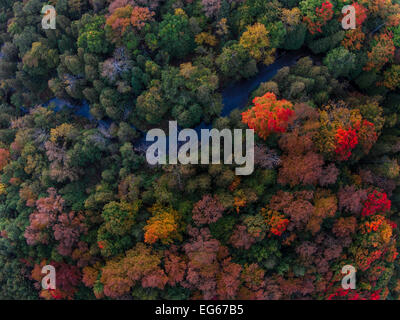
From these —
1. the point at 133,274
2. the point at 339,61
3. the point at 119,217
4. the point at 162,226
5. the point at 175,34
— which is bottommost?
the point at 133,274

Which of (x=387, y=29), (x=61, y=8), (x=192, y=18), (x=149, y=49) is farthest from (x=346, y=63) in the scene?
(x=61, y=8)

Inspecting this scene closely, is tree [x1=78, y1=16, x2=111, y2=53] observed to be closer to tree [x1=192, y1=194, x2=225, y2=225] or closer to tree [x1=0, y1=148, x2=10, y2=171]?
tree [x1=0, y1=148, x2=10, y2=171]

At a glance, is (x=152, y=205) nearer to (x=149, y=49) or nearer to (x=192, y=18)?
(x=149, y=49)

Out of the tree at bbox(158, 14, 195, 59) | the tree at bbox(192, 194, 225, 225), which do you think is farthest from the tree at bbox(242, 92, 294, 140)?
the tree at bbox(158, 14, 195, 59)

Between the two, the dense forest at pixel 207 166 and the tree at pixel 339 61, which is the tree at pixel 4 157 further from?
the tree at pixel 339 61

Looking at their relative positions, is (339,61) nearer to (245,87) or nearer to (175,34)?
(245,87)

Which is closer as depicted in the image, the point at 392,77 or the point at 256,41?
the point at 256,41

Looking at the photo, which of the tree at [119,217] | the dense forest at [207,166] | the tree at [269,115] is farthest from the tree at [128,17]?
the tree at [119,217]

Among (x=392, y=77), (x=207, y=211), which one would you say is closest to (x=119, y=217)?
(x=207, y=211)
